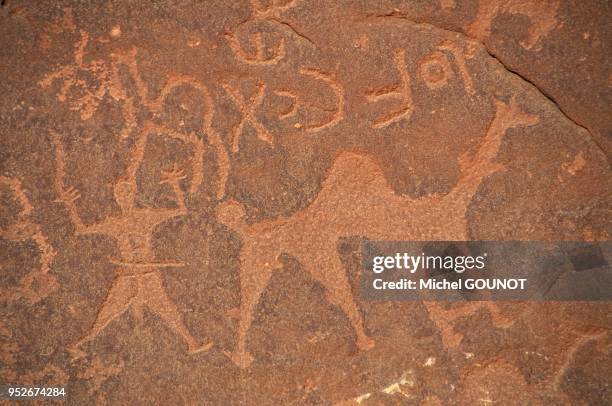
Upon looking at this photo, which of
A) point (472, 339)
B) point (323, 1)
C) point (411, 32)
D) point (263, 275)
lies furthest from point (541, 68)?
point (263, 275)

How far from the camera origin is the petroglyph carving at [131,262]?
59.5 inches

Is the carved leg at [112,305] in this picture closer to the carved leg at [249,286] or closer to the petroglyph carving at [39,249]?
the petroglyph carving at [39,249]

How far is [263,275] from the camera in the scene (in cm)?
151

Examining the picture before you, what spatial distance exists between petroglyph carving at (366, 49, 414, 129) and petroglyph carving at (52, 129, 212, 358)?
60cm

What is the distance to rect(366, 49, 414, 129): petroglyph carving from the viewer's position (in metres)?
1.54

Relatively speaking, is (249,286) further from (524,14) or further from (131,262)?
(524,14)

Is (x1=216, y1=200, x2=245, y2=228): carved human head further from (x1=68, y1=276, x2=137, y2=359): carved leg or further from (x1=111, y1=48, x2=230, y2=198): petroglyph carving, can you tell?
(x1=68, y1=276, x2=137, y2=359): carved leg

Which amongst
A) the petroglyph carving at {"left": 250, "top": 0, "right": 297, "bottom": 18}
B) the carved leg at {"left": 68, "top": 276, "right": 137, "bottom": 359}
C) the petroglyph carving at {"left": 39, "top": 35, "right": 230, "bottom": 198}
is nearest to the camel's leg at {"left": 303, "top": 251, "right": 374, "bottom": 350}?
the petroglyph carving at {"left": 39, "top": 35, "right": 230, "bottom": 198}

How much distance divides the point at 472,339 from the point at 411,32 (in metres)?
0.85

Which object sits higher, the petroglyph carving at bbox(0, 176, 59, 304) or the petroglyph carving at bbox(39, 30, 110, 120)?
the petroglyph carving at bbox(39, 30, 110, 120)

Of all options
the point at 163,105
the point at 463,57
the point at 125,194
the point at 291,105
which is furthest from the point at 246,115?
the point at 463,57

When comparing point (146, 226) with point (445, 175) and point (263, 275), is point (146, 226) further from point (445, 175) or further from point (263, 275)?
point (445, 175)

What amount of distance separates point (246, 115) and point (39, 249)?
66 cm

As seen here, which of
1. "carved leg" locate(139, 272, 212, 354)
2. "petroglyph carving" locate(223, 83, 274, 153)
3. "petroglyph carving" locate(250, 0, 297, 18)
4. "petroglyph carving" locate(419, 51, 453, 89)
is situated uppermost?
"petroglyph carving" locate(250, 0, 297, 18)
